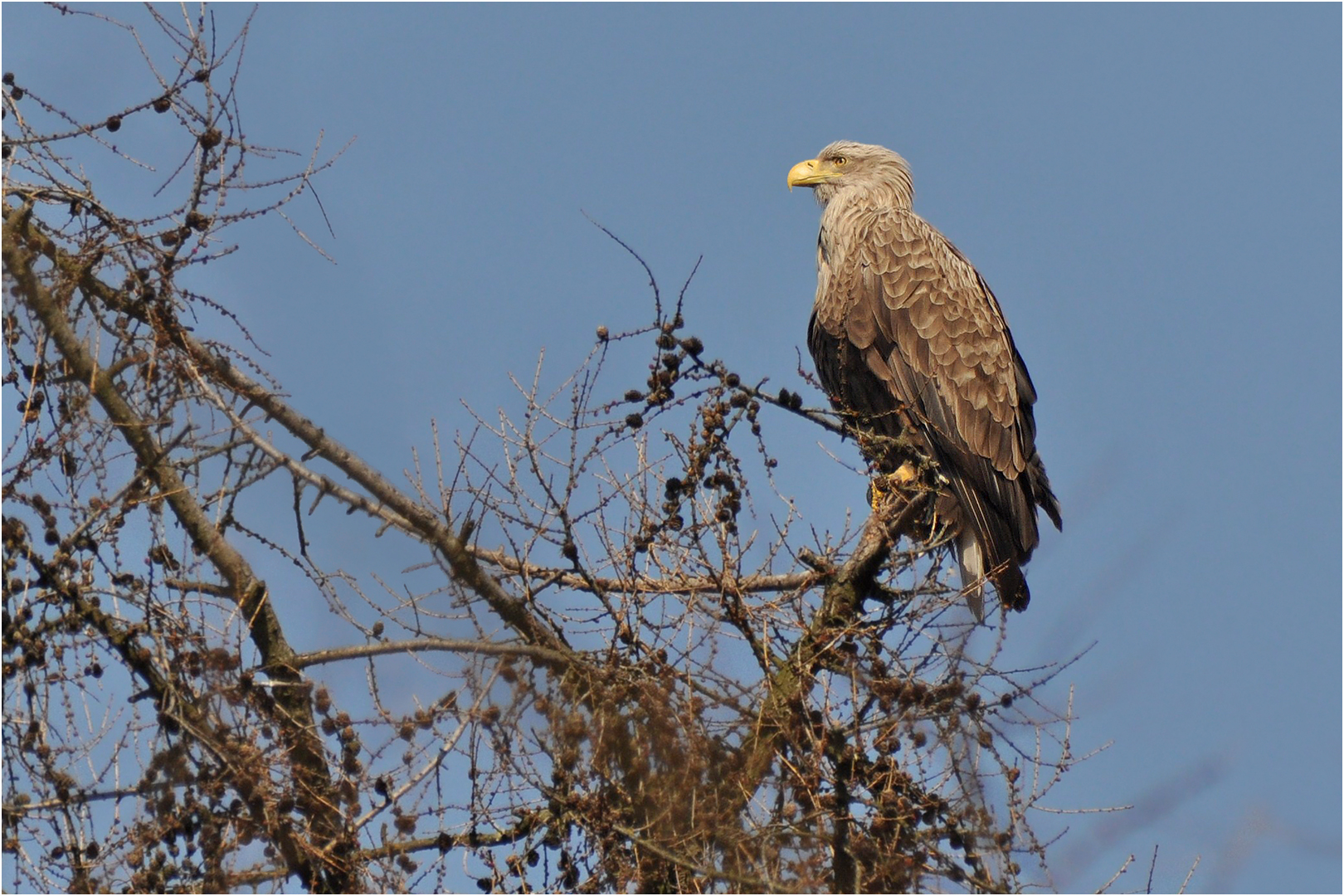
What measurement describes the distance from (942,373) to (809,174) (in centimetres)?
200

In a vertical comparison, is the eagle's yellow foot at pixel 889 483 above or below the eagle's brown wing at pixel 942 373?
below

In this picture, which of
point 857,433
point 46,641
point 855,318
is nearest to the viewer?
point 46,641

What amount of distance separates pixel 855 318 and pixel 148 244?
395 centimetres

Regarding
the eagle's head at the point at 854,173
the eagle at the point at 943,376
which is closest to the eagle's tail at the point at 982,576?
the eagle at the point at 943,376

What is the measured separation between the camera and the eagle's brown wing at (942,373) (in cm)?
718

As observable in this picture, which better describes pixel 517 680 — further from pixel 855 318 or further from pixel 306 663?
pixel 855 318

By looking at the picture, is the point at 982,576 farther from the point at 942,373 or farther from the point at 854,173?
the point at 854,173

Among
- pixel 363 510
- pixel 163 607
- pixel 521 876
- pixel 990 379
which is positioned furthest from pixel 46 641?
pixel 990 379

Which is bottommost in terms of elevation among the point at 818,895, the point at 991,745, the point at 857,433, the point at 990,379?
the point at 818,895

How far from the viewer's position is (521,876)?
440cm

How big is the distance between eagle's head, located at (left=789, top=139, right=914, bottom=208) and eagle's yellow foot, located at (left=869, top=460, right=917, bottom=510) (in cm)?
227

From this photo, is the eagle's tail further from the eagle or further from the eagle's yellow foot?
the eagle's yellow foot

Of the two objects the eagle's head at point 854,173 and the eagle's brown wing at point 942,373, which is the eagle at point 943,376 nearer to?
the eagle's brown wing at point 942,373

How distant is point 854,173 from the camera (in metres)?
8.75
